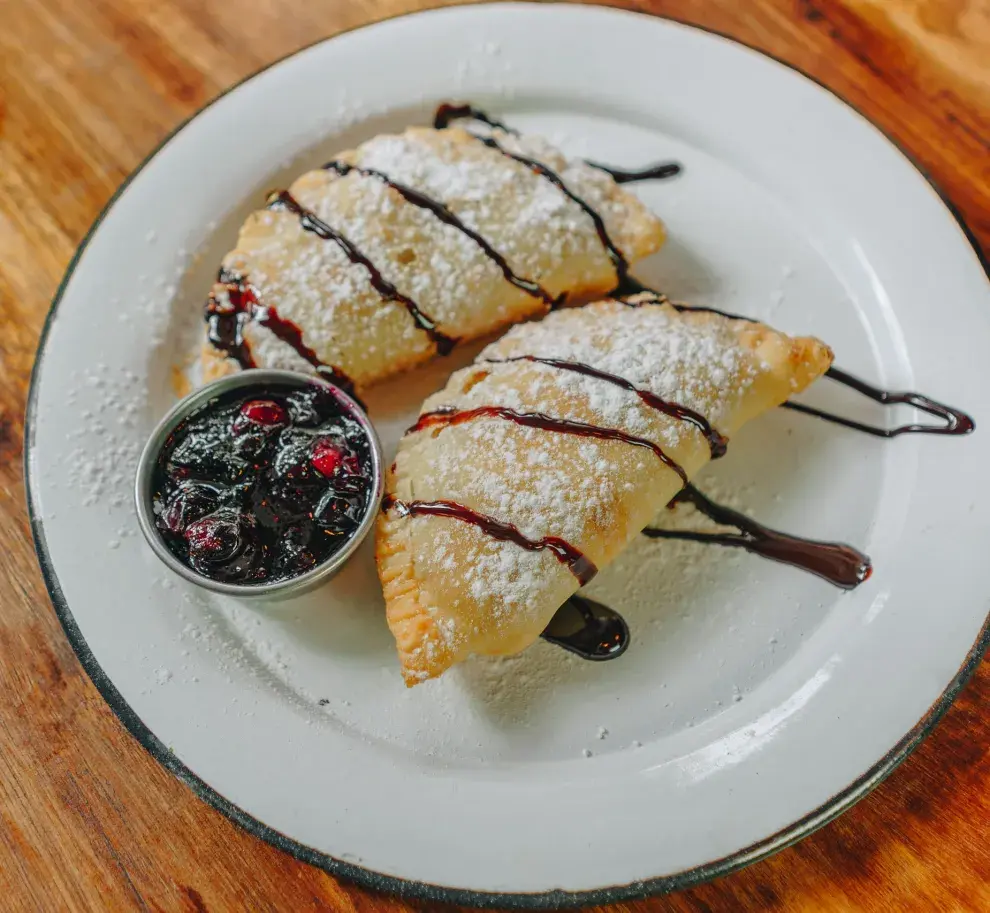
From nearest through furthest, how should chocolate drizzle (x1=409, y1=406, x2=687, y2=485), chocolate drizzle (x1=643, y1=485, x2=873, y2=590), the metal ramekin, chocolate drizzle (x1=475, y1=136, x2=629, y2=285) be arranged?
1. the metal ramekin
2. chocolate drizzle (x1=409, y1=406, x2=687, y2=485)
3. chocolate drizzle (x1=643, y1=485, x2=873, y2=590)
4. chocolate drizzle (x1=475, y1=136, x2=629, y2=285)

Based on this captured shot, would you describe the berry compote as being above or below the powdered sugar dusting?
below

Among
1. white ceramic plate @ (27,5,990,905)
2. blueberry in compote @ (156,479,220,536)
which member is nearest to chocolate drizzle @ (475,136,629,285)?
white ceramic plate @ (27,5,990,905)

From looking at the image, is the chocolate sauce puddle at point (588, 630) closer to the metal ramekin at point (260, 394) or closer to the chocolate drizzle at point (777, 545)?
the chocolate drizzle at point (777, 545)

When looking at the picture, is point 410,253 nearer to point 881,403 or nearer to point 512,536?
point 512,536

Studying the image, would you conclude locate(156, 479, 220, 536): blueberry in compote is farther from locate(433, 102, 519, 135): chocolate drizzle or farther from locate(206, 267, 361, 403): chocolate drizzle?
locate(433, 102, 519, 135): chocolate drizzle

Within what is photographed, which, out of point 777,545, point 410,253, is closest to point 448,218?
point 410,253

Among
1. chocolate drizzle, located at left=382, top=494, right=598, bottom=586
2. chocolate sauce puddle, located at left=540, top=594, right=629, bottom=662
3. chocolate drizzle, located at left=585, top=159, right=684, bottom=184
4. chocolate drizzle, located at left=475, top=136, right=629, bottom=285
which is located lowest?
chocolate sauce puddle, located at left=540, top=594, right=629, bottom=662

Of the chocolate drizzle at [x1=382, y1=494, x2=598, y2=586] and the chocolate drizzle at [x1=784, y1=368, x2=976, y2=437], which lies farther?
the chocolate drizzle at [x1=784, y1=368, x2=976, y2=437]

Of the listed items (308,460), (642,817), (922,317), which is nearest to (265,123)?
(308,460)
